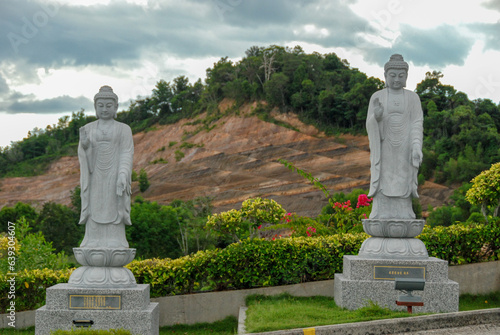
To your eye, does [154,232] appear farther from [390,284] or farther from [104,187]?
[390,284]

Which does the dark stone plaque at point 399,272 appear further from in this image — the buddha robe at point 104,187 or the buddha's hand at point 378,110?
the buddha robe at point 104,187

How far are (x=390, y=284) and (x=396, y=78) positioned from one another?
2.85 metres

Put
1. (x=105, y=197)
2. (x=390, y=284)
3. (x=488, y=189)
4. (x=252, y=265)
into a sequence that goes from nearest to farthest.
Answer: (x=105, y=197), (x=390, y=284), (x=252, y=265), (x=488, y=189)

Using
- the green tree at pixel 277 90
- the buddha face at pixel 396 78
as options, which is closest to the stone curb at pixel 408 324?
the buddha face at pixel 396 78

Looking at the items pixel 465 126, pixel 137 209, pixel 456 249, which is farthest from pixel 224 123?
pixel 456 249

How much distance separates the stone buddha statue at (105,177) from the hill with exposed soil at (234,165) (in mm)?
31153

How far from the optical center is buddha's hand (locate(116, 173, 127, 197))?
642cm

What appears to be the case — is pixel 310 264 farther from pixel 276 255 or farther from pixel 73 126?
pixel 73 126

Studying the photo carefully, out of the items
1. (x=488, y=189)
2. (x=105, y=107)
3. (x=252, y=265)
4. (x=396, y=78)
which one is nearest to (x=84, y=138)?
(x=105, y=107)

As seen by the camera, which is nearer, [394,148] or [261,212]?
[394,148]

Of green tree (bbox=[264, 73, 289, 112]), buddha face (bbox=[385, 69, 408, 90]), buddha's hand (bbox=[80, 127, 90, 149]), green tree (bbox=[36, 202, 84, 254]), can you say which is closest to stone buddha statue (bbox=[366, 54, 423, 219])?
buddha face (bbox=[385, 69, 408, 90])

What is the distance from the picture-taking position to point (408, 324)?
527 cm

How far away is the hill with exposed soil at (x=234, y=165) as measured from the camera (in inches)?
1608

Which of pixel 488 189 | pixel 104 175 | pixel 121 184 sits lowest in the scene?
pixel 488 189
